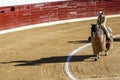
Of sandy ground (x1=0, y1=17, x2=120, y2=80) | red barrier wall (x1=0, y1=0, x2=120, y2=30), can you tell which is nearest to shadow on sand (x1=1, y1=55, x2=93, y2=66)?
sandy ground (x1=0, y1=17, x2=120, y2=80)

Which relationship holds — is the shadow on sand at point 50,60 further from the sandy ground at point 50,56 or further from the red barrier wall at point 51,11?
the red barrier wall at point 51,11

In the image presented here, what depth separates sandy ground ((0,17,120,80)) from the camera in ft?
42.9

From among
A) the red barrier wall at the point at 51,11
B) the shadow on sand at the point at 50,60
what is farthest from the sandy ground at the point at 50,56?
the red barrier wall at the point at 51,11

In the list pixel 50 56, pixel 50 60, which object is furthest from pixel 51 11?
pixel 50 60

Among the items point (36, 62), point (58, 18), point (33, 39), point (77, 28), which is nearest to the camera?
point (36, 62)

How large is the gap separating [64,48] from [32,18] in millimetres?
6916

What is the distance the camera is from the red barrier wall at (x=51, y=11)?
22.4 meters

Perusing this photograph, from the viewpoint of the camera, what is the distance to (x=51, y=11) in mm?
24625

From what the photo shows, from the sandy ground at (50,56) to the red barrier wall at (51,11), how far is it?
1134 millimetres

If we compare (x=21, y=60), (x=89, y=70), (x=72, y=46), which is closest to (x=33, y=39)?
(x=72, y=46)

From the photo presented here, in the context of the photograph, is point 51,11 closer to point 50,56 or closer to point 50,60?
point 50,56

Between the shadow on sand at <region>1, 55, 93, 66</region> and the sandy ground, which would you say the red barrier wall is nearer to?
the sandy ground

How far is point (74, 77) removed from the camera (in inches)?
498

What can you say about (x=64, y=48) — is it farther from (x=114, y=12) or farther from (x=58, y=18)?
(x=114, y=12)
